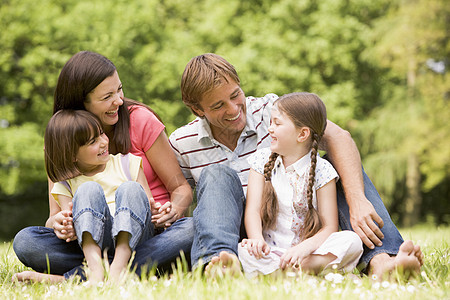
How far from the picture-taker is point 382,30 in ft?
46.1

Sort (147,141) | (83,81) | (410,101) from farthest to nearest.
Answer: (410,101) < (147,141) < (83,81)

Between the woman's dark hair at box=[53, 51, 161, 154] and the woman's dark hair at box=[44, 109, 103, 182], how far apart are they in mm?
162

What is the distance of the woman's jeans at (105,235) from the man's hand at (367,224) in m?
0.81

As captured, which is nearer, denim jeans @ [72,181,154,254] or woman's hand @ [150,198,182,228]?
denim jeans @ [72,181,154,254]

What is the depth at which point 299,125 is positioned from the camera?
2590 millimetres

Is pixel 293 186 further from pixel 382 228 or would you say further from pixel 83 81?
pixel 83 81

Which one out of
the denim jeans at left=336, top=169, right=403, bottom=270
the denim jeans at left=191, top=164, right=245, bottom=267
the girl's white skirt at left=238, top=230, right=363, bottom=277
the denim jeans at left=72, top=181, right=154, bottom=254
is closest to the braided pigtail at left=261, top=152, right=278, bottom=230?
the denim jeans at left=191, top=164, right=245, bottom=267

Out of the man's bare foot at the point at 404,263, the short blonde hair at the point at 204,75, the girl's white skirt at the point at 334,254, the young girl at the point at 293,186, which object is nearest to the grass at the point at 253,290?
the man's bare foot at the point at 404,263

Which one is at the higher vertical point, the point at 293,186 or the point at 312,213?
the point at 293,186

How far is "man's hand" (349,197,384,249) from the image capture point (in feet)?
7.92

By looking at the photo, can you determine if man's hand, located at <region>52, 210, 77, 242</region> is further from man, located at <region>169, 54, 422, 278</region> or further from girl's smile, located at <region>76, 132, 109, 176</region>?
man, located at <region>169, 54, 422, 278</region>

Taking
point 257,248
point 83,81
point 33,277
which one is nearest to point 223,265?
point 257,248

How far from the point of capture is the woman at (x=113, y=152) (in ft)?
8.39

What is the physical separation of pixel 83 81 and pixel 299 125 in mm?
1177
